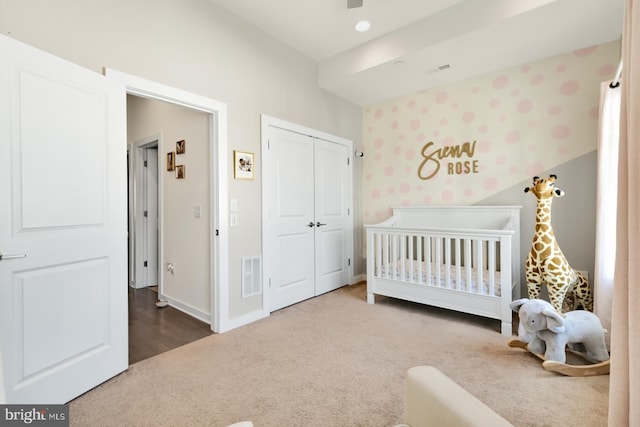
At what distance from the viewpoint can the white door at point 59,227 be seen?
4.77 feet

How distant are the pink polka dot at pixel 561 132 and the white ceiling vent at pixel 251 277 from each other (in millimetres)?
3066

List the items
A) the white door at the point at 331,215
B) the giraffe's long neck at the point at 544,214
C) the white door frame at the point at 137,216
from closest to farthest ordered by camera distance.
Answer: the giraffe's long neck at the point at 544,214 → the white door at the point at 331,215 → the white door frame at the point at 137,216

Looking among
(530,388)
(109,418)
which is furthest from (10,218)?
(530,388)

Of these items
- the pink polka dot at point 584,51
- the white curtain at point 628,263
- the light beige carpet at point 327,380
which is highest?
the pink polka dot at point 584,51

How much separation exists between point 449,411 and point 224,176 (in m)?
2.32

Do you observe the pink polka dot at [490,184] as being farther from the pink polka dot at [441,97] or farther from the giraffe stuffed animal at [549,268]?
the pink polka dot at [441,97]

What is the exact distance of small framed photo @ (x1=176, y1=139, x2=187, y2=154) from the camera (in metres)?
3.06

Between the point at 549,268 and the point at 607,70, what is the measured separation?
1867 millimetres

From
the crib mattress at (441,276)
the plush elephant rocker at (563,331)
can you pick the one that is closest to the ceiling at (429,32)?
the crib mattress at (441,276)

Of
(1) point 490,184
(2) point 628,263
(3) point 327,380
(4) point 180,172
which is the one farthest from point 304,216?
(2) point 628,263

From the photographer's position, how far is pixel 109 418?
5.01 feet

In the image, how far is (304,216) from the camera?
3432mm

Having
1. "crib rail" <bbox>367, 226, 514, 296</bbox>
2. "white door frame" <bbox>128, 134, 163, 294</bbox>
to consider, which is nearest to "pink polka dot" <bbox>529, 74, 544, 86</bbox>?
"crib rail" <bbox>367, 226, 514, 296</bbox>

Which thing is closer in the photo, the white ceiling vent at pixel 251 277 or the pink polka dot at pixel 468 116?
the white ceiling vent at pixel 251 277
